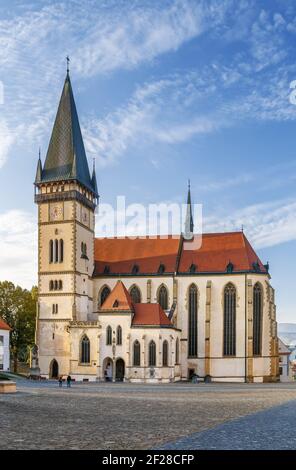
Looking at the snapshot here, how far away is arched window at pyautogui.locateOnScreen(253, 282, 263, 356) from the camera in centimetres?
6819

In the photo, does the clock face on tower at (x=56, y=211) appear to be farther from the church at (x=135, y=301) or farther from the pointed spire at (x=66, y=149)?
the pointed spire at (x=66, y=149)

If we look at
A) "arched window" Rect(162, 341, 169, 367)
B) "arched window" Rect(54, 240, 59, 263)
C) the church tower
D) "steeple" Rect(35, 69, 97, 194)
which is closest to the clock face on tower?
the church tower

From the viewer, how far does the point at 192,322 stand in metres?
69.9

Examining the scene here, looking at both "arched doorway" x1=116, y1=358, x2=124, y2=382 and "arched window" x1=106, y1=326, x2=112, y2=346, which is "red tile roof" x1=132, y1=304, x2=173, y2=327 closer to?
"arched window" x1=106, y1=326, x2=112, y2=346

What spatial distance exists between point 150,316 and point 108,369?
6909 millimetres

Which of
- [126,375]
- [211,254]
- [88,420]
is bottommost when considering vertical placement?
[126,375]

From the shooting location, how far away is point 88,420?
21172mm

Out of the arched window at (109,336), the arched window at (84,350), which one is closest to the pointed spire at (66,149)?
the arched window at (109,336)

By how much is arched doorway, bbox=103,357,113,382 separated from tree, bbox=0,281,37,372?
18653mm

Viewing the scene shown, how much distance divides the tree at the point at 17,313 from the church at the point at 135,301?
12.7m
